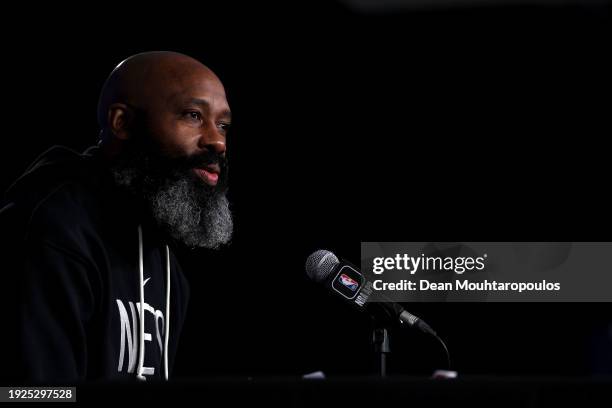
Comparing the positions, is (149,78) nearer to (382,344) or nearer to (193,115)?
(193,115)

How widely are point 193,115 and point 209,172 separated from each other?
0.44 ft

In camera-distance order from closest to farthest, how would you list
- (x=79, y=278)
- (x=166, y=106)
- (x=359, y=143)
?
(x=79, y=278) → (x=166, y=106) → (x=359, y=143)

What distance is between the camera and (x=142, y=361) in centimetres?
152

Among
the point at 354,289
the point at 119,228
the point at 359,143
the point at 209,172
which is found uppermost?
the point at 359,143

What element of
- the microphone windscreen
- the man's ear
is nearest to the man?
the man's ear

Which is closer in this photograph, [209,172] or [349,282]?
[349,282]

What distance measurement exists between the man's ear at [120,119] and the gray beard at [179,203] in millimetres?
74

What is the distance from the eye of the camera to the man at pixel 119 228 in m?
1.29

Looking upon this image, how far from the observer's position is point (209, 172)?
1707 millimetres

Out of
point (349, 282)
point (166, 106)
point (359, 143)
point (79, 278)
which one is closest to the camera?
point (79, 278)

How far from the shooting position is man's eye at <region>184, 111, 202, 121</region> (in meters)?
1.66

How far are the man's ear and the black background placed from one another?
4.72 feet

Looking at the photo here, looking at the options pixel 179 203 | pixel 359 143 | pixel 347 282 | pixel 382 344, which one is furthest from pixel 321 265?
pixel 359 143

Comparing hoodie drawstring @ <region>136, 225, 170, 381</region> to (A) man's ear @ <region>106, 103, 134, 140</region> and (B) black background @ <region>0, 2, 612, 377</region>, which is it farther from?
(B) black background @ <region>0, 2, 612, 377</region>
